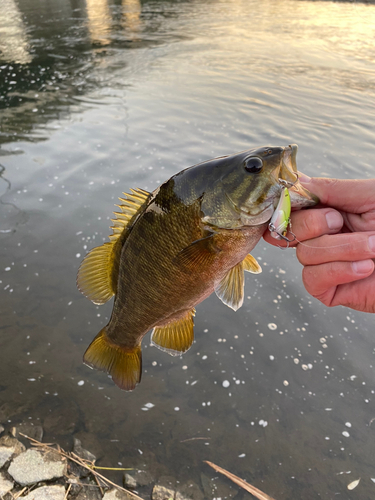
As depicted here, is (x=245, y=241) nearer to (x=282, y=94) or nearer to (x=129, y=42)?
(x=282, y=94)

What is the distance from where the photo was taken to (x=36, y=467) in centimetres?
244

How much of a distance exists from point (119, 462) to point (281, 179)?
2259mm

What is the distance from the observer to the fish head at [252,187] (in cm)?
163

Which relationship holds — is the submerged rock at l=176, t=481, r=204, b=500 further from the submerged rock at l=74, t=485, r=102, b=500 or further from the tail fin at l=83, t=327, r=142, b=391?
the tail fin at l=83, t=327, r=142, b=391

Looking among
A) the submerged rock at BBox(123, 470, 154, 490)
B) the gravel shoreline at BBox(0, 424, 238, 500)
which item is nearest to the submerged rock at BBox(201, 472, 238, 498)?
the gravel shoreline at BBox(0, 424, 238, 500)

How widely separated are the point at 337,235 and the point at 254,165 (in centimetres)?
61

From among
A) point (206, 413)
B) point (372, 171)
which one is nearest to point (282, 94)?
point (372, 171)

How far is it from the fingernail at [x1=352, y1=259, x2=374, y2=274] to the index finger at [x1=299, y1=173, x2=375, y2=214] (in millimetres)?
288

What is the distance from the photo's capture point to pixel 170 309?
1.97m

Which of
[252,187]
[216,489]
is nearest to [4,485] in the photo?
[216,489]

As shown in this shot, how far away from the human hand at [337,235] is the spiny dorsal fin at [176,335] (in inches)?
27.2

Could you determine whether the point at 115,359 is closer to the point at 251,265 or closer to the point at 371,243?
the point at 251,265

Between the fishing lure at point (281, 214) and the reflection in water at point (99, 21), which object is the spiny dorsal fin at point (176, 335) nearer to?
the fishing lure at point (281, 214)

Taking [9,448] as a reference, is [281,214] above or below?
above
